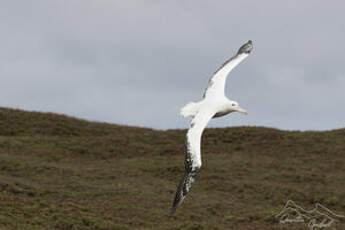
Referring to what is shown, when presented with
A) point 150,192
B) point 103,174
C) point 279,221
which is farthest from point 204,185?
point 279,221

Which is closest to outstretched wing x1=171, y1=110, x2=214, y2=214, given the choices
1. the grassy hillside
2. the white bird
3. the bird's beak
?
the white bird

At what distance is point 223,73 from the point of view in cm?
1565

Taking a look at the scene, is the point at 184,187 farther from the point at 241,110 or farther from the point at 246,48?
the point at 246,48

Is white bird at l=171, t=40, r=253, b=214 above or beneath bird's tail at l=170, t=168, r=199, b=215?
above

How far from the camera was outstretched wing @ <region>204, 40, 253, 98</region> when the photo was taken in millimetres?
14914

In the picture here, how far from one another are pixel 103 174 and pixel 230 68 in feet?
46.5

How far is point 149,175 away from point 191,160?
56.9 feet

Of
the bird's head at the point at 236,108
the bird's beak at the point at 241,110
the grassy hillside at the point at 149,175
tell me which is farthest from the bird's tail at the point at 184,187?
the grassy hillside at the point at 149,175

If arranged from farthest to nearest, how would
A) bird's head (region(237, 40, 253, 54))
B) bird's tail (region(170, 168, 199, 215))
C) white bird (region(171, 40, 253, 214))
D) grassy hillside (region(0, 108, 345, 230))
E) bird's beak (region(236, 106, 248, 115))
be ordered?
grassy hillside (region(0, 108, 345, 230)) < bird's head (region(237, 40, 253, 54)) < bird's beak (region(236, 106, 248, 115)) < white bird (region(171, 40, 253, 214)) < bird's tail (region(170, 168, 199, 215))

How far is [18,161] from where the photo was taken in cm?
2994

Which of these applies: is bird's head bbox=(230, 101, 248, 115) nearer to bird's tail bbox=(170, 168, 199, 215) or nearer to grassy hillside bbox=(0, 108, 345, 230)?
bird's tail bbox=(170, 168, 199, 215)

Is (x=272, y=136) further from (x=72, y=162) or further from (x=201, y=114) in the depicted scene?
(x=201, y=114)

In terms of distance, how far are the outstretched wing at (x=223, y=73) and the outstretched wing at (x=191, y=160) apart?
6.42ft

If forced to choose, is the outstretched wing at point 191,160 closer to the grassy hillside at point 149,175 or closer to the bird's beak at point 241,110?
the bird's beak at point 241,110
